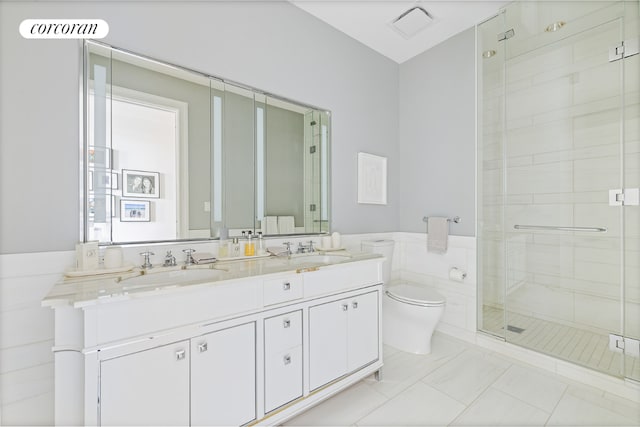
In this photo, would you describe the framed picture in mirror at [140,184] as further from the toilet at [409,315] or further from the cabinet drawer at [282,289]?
the toilet at [409,315]

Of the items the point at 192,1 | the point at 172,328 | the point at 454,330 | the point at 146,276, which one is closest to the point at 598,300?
the point at 454,330

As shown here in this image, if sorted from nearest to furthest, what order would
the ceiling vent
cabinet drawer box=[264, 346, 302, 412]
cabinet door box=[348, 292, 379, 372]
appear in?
1. cabinet drawer box=[264, 346, 302, 412]
2. cabinet door box=[348, 292, 379, 372]
3. the ceiling vent

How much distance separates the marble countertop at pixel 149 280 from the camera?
886 mm

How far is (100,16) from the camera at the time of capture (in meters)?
1.32

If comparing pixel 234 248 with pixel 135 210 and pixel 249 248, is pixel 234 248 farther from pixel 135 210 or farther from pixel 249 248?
pixel 135 210

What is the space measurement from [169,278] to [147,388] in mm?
417

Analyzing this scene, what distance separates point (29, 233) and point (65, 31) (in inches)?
35.7

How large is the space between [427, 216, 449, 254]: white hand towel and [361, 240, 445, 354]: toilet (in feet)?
1.35

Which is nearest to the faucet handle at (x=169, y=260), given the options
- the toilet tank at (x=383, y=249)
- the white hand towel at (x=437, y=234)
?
the toilet tank at (x=383, y=249)

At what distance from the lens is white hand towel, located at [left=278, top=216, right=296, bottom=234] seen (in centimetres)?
196

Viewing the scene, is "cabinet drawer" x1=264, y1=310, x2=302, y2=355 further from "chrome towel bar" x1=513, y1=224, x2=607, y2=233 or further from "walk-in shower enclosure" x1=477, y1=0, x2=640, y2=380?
"chrome towel bar" x1=513, y1=224, x2=607, y2=233

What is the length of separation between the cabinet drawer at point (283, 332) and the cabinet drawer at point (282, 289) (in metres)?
0.08

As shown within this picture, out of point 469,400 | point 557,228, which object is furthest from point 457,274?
point 469,400

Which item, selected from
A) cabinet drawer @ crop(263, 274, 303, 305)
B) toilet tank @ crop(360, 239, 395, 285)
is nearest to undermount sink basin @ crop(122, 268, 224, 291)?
cabinet drawer @ crop(263, 274, 303, 305)
